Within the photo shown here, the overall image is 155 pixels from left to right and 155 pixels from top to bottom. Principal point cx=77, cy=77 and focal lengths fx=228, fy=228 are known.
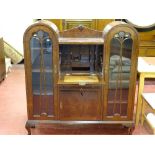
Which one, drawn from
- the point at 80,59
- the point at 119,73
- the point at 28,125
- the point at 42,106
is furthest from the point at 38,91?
the point at 119,73

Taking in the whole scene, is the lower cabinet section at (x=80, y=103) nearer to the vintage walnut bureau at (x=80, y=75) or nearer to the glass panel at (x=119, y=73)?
the vintage walnut bureau at (x=80, y=75)

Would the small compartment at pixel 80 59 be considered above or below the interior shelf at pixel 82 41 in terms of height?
below

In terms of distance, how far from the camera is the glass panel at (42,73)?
83.7 inches

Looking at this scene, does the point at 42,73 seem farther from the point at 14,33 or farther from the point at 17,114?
the point at 14,33

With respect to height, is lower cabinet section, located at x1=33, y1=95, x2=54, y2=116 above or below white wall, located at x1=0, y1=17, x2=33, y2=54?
below

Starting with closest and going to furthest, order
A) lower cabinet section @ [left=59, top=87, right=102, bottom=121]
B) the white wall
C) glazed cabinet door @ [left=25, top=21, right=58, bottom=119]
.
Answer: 1. glazed cabinet door @ [left=25, top=21, right=58, bottom=119]
2. lower cabinet section @ [left=59, top=87, right=102, bottom=121]
3. the white wall

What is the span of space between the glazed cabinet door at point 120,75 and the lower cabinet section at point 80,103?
0.09 metres

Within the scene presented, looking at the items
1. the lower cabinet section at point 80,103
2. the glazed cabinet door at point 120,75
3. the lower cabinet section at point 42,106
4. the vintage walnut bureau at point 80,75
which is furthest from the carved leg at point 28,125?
the glazed cabinet door at point 120,75

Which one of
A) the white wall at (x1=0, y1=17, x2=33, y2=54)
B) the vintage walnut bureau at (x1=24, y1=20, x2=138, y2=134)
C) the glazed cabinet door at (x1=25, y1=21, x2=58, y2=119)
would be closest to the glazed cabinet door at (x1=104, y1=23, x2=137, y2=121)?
the vintage walnut bureau at (x1=24, y1=20, x2=138, y2=134)

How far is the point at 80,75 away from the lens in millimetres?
2387

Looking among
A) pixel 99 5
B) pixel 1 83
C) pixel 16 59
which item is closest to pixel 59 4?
pixel 99 5

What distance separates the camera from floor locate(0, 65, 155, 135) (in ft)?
8.18

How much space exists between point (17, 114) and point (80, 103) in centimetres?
102

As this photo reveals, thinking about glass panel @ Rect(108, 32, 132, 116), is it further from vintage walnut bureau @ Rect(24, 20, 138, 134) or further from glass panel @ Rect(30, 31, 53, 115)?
glass panel @ Rect(30, 31, 53, 115)
